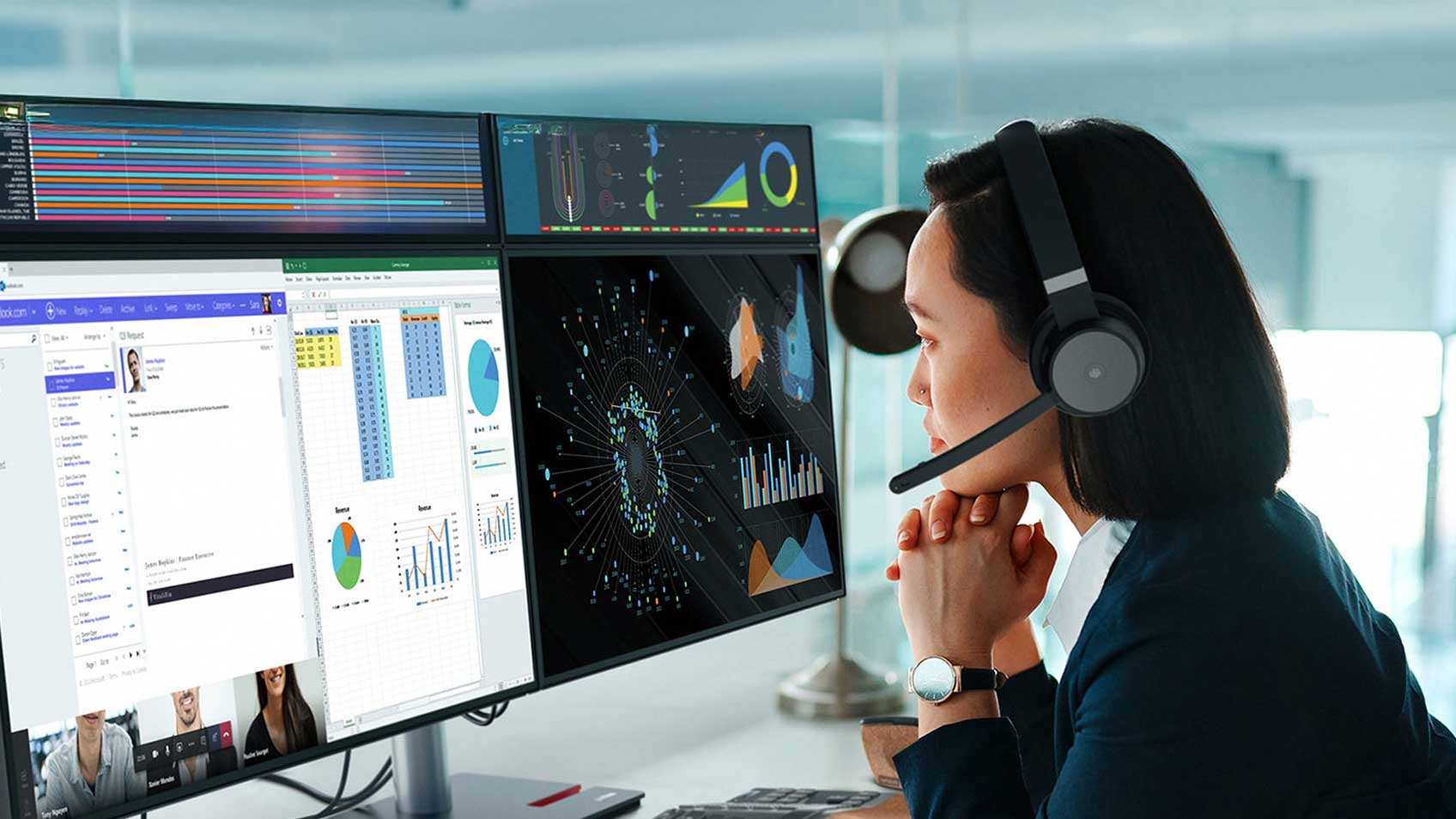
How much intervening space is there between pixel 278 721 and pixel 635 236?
53 centimetres

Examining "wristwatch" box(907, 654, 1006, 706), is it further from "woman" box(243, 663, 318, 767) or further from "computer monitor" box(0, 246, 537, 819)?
"woman" box(243, 663, 318, 767)

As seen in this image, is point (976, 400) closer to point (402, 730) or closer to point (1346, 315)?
point (402, 730)

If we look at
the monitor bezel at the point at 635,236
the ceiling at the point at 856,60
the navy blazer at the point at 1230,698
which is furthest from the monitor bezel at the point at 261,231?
the ceiling at the point at 856,60

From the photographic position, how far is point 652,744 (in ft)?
4.65

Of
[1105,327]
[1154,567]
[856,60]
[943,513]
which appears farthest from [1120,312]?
[856,60]

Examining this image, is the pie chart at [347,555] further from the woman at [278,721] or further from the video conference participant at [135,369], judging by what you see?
the video conference participant at [135,369]

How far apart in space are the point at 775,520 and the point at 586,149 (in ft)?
1.37

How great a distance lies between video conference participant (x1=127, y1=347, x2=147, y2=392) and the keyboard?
0.55 m

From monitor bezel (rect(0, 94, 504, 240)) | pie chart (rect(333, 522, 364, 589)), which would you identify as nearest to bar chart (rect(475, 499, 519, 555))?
pie chart (rect(333, 522, 364, 589))

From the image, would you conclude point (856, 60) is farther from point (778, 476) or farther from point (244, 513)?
point (244, 513)

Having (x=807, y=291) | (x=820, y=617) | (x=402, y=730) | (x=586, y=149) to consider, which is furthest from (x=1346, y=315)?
(x=402, y=730)

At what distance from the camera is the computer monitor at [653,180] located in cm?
116

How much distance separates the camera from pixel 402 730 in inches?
40.8

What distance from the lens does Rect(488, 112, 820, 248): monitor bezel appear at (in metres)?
1.14
